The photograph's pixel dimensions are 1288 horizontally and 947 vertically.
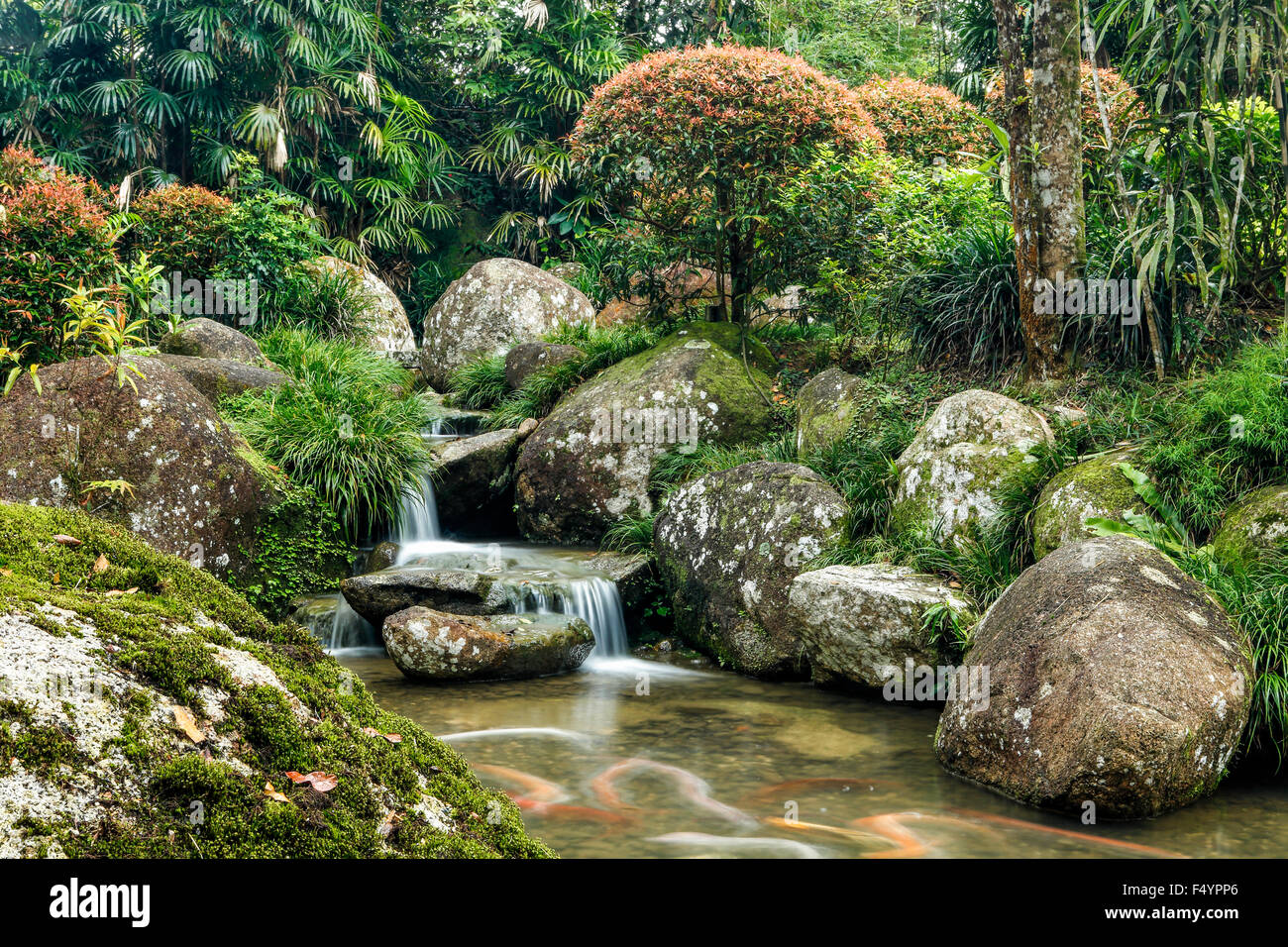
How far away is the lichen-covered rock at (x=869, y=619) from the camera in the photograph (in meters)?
5.91

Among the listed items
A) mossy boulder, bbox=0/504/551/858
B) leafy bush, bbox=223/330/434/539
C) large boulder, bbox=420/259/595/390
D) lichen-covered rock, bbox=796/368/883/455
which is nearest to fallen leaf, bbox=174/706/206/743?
mossy boulder, bbox=0/504/551/858

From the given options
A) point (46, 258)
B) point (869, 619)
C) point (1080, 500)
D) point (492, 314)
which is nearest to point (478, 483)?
point (46, 258)

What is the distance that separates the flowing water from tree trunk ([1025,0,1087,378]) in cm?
319

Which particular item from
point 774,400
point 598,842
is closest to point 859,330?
point 774,400

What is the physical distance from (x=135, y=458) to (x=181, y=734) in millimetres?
5580

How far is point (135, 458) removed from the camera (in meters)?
6.89

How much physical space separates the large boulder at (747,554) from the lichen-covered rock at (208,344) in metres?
5.08

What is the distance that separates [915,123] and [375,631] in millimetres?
8736

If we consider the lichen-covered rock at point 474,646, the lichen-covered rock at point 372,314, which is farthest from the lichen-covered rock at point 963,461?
the lichen-covered rock at point 372,314

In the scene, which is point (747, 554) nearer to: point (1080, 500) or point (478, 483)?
point (1080, 500)

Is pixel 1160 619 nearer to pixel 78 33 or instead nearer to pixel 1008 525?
pixel 1008 525

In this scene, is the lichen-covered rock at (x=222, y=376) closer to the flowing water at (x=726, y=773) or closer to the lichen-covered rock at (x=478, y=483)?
the lichen-covered rock at (x=478, y=483)

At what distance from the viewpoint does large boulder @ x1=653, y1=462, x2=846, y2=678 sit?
22.5 feet

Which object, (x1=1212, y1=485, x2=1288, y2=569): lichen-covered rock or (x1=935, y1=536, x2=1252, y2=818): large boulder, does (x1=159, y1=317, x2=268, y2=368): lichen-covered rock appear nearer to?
(x1=935, y1=536, x2=1252, y2=818): large boulder
